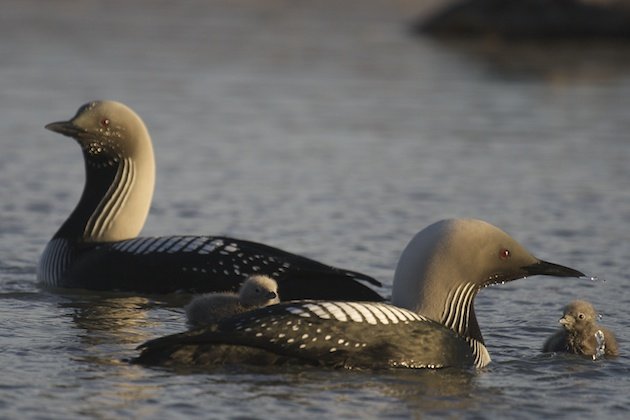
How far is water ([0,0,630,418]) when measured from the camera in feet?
20.5

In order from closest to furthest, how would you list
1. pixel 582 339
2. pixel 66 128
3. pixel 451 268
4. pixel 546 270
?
pixel 451 268 → pixel 546 270 → pixel 582 339 → pixel 66 128

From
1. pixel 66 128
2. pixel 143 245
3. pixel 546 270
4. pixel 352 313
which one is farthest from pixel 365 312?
pixel 66 128

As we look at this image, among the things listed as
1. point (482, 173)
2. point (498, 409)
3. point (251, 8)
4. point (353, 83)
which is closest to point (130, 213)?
point (498, 409)

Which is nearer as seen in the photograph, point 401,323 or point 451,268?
point 401,323

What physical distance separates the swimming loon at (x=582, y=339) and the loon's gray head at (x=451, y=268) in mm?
484

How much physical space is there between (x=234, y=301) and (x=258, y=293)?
0.75 ft

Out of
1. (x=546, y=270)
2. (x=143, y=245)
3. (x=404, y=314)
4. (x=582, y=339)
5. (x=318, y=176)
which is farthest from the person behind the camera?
(x=318, y=176)

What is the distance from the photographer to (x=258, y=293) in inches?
282

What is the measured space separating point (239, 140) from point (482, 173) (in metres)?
2.29

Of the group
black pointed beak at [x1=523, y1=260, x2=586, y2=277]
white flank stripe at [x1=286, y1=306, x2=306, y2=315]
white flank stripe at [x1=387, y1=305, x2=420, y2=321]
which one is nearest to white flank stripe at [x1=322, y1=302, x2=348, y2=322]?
white flank stripe at [x1=286, y1=306, x2=306, y2=315]

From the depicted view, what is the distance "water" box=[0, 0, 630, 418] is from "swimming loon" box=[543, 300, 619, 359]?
8 centimetres

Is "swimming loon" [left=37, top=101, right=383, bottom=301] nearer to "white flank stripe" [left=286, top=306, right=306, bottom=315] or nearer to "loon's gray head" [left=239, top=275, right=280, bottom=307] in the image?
"loon's gray head" [left=239, top=275, right=280, bottom=307]

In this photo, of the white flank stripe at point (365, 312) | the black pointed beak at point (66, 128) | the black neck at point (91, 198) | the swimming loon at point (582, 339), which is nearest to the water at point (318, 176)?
the swimming loon at point (582, 339)

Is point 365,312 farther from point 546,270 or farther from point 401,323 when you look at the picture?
point 546,270
